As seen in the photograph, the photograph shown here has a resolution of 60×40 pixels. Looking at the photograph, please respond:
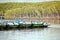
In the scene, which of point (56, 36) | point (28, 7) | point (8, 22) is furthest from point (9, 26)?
point (56, 36)

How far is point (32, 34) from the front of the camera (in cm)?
351

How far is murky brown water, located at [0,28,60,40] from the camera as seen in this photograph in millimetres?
3455

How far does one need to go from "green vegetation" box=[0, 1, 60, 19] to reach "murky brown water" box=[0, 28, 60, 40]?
20 centimetres

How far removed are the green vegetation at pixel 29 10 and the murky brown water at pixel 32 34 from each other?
203mm

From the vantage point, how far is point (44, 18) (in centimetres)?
355

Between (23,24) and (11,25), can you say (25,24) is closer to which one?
(23,24)

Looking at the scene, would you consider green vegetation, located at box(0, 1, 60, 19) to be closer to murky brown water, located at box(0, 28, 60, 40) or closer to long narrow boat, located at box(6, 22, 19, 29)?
long narrow boat, located at box(6, 22, 19, 29)

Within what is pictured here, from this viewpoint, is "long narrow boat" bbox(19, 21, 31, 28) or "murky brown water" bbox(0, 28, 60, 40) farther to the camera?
"long narrow boat" bbox(19, 21, 31, 28)

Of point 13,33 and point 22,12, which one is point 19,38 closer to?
point 13,33

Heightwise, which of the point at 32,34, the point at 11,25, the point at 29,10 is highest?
the point at 29,10

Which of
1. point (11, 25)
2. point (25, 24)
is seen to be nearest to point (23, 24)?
point (25, 24)

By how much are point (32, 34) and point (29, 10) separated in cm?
33

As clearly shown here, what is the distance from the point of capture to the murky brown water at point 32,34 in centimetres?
346

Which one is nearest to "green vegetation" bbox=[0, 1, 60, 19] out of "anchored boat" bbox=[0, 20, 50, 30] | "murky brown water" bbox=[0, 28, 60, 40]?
"anchored boat" bbox=[0, 20, 50, 30]
